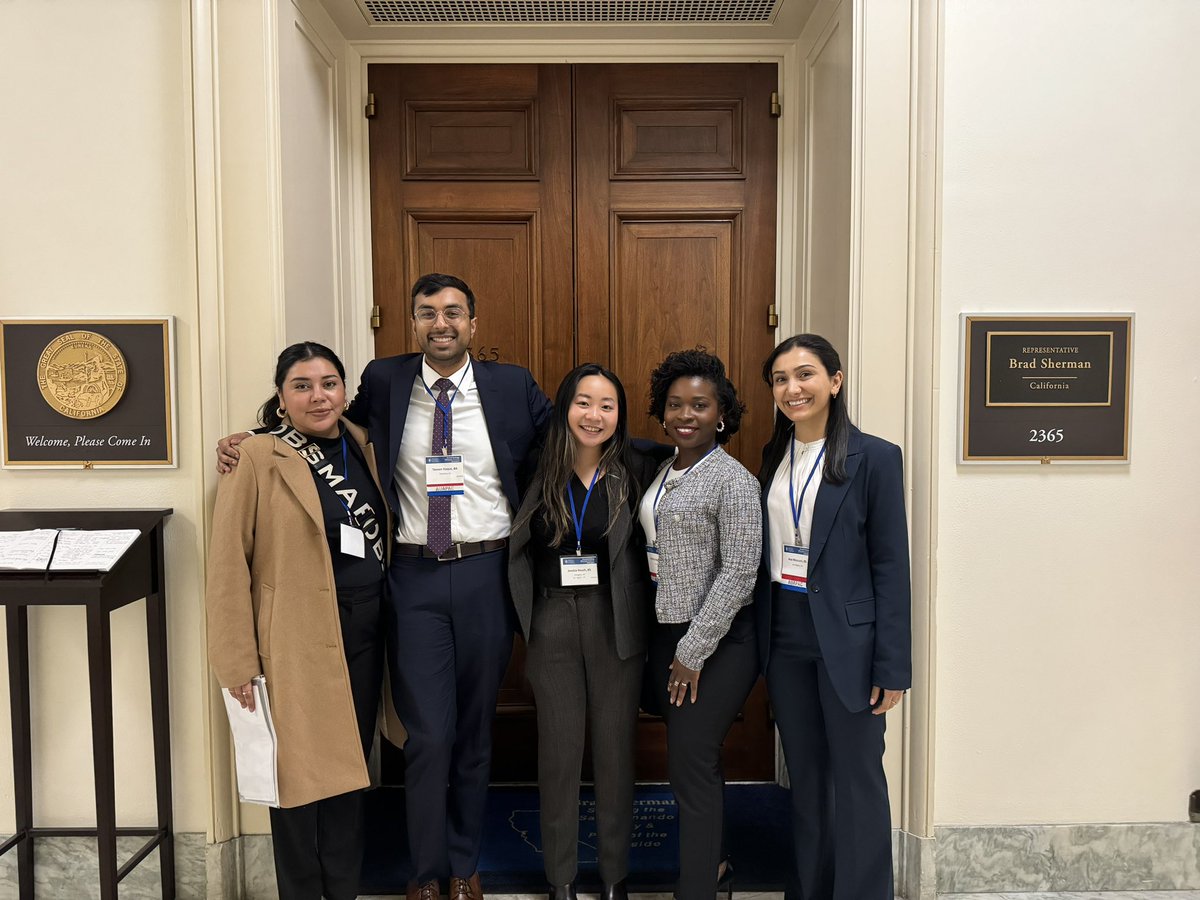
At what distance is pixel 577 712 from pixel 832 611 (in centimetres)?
78

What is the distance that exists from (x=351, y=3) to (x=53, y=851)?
2.94m

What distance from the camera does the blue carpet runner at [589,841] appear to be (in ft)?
8.20

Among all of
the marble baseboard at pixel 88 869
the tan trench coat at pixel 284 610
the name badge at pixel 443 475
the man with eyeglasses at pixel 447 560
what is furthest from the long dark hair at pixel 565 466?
the marble baseboard at pixel 88 869

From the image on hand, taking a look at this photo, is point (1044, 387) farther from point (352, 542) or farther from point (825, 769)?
point (352, 542)

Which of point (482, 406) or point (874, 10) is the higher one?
point (874, 10)

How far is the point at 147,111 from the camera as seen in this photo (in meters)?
2.35

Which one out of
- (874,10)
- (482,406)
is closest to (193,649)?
A: (482,406)

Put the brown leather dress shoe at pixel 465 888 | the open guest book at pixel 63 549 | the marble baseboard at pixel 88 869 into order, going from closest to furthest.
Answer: the open guest book at pixel 63 549
the brown leather dress shoe at pixel 465 888
the marble baseboard at pixel 88 869

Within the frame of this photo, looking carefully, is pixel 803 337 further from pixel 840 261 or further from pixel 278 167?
pixel 278 167

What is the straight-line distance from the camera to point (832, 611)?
6.57 ft

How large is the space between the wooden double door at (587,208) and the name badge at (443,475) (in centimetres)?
88

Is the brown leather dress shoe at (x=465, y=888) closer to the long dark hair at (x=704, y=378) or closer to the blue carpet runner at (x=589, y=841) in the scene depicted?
the blue carpet runner at (x=589, y=841)

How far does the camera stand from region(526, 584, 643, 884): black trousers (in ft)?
7.26

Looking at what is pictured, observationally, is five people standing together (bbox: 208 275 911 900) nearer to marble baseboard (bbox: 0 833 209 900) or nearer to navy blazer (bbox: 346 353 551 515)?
navy blazer (bbox: 346 353 551 515)
